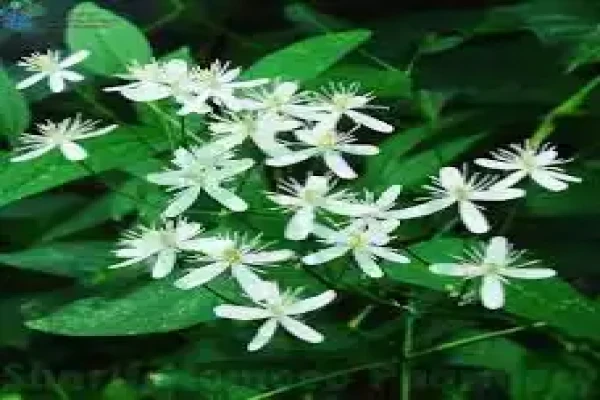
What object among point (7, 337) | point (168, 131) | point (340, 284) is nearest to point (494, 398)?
point (340, 284)

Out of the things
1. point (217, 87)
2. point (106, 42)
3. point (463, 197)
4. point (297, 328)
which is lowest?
point (297, 328)

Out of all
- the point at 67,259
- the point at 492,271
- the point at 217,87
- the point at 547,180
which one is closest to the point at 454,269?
the point at 492,271

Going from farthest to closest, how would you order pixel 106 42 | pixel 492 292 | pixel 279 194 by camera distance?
pixel 106 42, pixel 279 194, pixel 492 292

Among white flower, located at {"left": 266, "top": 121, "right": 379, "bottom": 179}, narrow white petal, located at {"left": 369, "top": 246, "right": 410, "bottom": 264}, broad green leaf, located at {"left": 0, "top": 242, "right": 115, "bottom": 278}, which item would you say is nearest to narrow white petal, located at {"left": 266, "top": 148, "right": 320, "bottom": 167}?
white flower, located at {"left": 266, "top": 121, "right": 379, "bottom": 179}

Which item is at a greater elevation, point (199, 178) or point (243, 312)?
point (199, 178)

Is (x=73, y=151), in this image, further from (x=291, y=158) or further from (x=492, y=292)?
(x=492, y=292)

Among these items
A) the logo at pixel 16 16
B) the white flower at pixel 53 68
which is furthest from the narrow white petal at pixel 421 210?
the logo at pixel 16 16

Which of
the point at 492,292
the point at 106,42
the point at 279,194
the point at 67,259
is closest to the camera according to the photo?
the point at 492,292

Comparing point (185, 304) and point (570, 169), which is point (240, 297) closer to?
point (185, 304)
